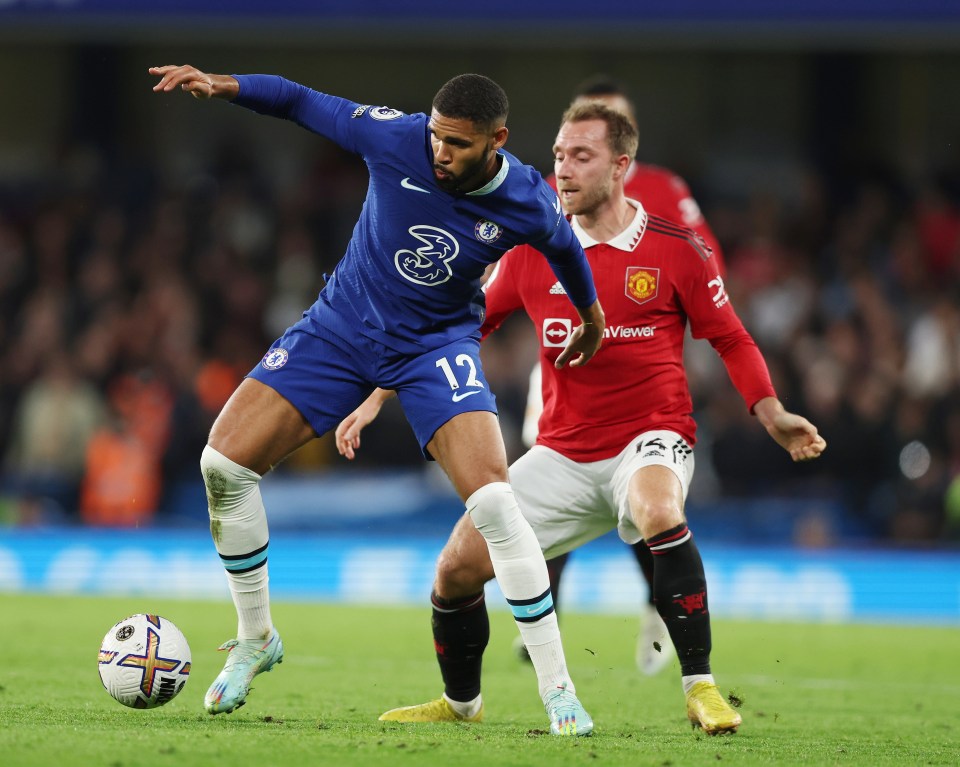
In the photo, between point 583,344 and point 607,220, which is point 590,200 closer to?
point 607,220

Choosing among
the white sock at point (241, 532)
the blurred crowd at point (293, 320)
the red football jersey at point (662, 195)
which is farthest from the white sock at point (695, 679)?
the blurred crowd at point (293, 320)

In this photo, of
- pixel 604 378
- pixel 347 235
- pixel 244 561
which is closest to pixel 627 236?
pixel 604 378

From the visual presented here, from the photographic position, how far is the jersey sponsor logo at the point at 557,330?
619 cm

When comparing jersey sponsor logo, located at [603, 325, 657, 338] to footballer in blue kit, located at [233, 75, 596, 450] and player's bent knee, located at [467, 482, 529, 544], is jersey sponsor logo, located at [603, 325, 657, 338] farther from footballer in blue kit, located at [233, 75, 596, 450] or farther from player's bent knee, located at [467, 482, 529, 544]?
player's bent knee, located at [467, 482, 529, 544]

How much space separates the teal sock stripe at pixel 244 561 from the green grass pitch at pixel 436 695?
55 cm

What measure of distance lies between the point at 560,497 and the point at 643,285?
3.09 ft

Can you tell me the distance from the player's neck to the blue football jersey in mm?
898

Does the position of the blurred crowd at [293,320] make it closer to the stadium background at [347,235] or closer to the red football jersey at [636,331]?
the stadium background at [347,235]

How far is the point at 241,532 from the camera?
548 centimetres

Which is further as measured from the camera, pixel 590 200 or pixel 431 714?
pixel 590 200

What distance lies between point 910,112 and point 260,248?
26.1 ft

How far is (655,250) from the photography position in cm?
616

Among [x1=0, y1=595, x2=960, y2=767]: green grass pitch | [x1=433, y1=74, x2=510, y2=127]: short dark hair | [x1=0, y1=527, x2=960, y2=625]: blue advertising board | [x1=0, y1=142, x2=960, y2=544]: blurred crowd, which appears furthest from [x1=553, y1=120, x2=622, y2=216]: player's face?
[x1=0, y1=142, x2=960, y2=544]: blurred crowd

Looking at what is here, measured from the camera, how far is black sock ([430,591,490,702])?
18.9ft
